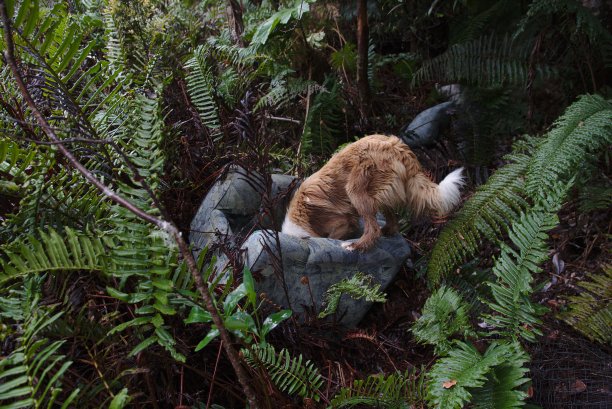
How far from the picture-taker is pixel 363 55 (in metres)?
5.12

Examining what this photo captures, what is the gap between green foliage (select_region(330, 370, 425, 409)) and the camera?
2467 mm

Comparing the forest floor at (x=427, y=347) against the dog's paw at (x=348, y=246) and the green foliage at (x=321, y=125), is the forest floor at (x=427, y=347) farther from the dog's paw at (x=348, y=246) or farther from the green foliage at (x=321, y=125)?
the green foliage at (x=321, y=125)

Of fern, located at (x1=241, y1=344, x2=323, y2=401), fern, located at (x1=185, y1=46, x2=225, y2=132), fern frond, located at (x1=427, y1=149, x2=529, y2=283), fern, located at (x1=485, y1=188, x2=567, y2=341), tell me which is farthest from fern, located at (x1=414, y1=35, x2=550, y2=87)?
fern, located at (x1=241, y1=344, x2=323, y2=401)

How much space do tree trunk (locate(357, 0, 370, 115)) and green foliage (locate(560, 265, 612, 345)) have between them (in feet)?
9.79

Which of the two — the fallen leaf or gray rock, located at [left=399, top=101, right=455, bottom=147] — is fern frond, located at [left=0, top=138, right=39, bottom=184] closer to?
the fallen leaf

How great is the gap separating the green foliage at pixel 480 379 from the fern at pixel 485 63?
133 inches

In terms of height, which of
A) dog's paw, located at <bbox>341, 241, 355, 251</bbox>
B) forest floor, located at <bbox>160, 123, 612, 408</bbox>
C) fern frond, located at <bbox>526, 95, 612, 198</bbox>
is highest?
fern frond, located at <bbox>526, 95, 612, 198</bbox>

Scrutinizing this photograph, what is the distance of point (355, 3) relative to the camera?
644 centimetres

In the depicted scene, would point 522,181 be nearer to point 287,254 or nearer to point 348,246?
point 348,246

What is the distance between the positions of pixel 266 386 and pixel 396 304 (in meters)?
1.56

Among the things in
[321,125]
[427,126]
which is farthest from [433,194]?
[427,126]

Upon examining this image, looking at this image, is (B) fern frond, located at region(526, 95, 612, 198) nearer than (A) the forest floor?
No

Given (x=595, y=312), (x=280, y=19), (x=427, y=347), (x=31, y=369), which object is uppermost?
(x=280, y=19)

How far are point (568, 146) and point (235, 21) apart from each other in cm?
429
